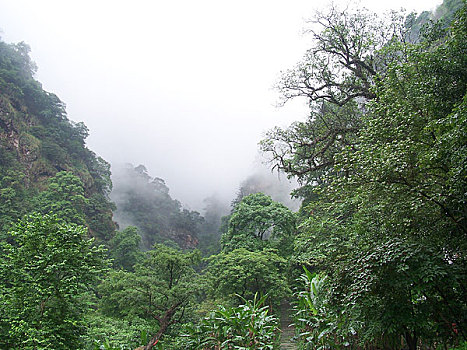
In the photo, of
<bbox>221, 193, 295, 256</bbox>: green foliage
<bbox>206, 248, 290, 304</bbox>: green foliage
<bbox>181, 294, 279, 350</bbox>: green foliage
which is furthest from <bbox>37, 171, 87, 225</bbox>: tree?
<bbox>181, 294, 279, 350</bbox>: green foliage

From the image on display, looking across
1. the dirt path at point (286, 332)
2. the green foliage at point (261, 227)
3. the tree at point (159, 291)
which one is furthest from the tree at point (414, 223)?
the green foliage at point (261, 227)

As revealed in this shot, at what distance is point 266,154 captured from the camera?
337 inches

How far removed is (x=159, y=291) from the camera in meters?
7.88

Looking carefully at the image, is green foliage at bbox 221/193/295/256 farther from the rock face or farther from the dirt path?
the rock face

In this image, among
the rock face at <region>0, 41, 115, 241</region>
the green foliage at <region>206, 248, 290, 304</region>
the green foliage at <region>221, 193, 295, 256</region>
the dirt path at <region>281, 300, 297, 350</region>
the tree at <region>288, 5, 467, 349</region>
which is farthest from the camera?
the rock face at <region>0, 41, 115, 241</region>

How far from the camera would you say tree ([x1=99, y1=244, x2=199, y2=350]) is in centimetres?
776

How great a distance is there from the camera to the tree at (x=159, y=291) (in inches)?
305

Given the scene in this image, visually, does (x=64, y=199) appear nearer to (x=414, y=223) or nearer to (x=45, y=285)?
(x=45, y=285)

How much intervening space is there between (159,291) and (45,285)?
3.52 metres

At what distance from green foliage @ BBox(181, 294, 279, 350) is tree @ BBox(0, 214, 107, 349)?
2141 mm

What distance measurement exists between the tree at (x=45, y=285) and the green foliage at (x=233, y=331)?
2.14 metres

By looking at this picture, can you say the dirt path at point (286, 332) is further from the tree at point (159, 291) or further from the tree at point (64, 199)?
the tree at point (64, 199)

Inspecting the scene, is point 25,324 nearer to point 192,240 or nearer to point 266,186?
point 192,240

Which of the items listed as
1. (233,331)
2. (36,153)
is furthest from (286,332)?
(36,153)
